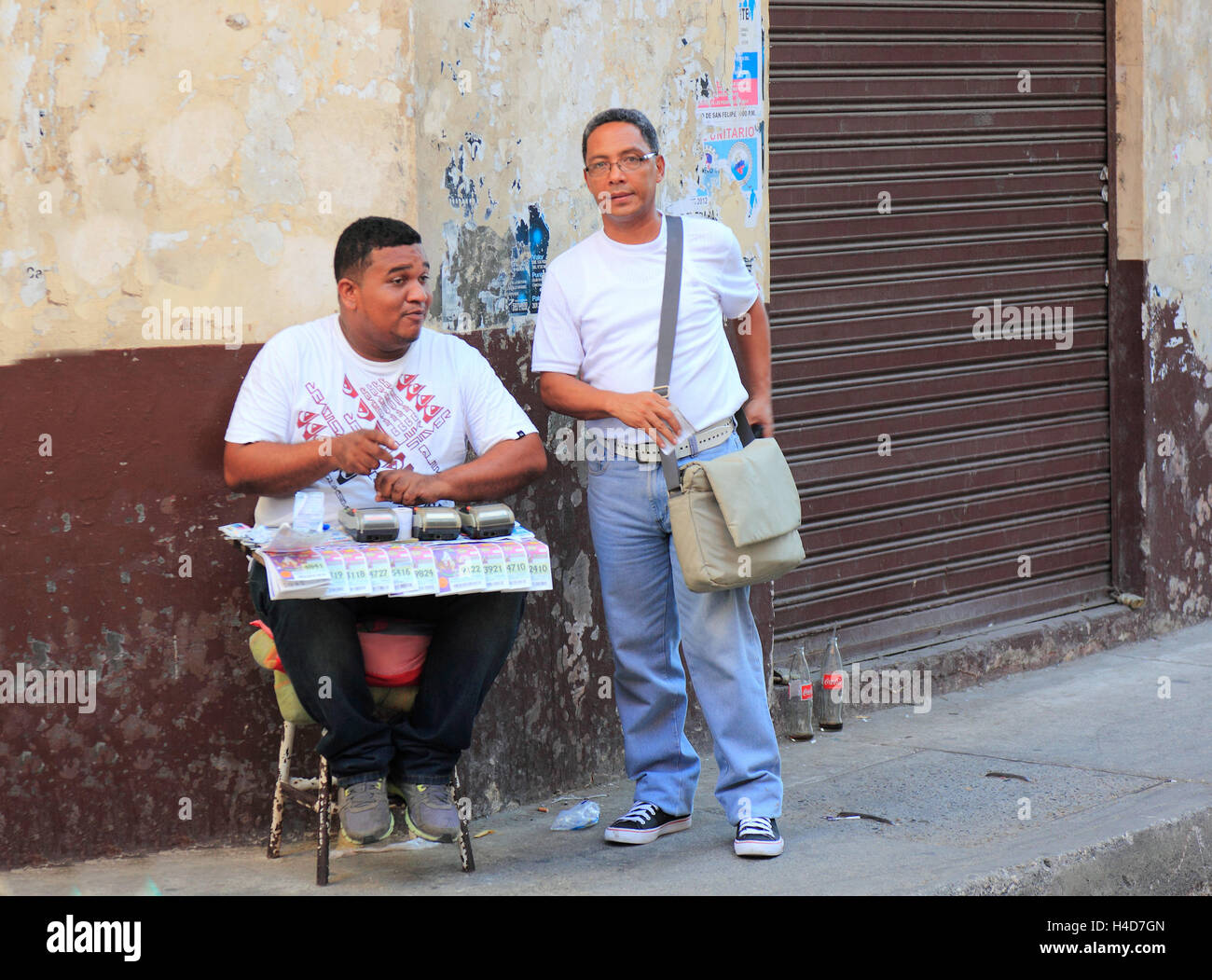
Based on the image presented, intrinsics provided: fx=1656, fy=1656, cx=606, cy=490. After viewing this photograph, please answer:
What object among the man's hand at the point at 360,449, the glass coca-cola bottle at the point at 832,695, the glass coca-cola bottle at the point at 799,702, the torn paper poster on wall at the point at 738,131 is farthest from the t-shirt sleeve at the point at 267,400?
the glass coca-cola bottle at the point at 832,695

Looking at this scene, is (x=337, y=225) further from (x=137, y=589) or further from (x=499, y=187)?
(x=137, y=589)

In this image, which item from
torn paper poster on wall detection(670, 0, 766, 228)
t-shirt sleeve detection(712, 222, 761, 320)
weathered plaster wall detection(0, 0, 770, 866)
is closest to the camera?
weathered plaster wall detection(0, 0, 770, 866)

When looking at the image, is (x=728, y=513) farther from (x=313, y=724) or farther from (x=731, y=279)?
(x=313, y=724)

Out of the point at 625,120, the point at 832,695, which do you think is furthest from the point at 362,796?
the point at 832,695

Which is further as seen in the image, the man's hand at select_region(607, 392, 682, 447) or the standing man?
the standing man

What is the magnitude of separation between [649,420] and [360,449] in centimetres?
82

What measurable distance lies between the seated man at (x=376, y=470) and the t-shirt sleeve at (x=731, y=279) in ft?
2.52

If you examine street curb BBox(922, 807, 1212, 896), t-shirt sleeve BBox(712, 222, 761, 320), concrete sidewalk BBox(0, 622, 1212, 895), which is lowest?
street curb BBox(922, 807, 1212, 896)

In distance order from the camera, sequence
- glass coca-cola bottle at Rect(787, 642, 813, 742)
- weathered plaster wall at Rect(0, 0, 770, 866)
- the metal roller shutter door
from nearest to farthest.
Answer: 1. weathered plaster wall at Rect(0, 0, 770, 866)
2. glass coca-cola bottle at Rect(787, 642, 813, 742)
3. the metal roller shutter door

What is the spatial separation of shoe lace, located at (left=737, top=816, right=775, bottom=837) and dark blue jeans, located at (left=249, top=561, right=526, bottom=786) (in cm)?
87

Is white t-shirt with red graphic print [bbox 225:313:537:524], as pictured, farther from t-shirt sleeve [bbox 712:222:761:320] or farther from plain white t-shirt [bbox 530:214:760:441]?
t-shirt sleeve [bbox 712:222:761:320]

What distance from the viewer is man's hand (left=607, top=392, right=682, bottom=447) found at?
14.5 feet

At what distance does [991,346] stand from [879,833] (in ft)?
9.27

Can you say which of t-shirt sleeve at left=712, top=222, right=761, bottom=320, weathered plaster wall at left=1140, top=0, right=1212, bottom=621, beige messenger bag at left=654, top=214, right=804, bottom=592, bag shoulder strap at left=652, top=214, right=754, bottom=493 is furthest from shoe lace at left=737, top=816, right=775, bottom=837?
weathered plaster wall at left=1140, top=0, right=1212, bottom=621
